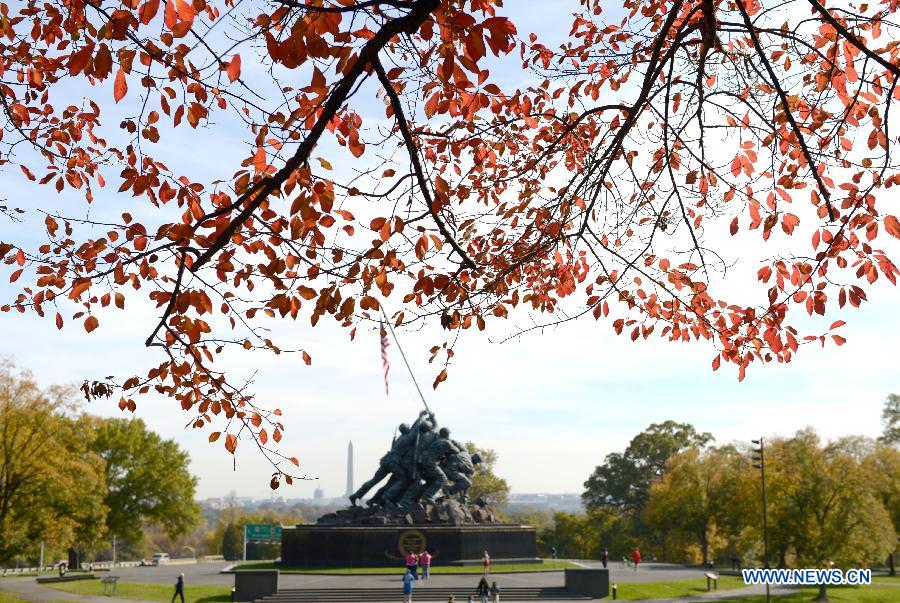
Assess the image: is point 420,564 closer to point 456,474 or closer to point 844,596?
point 456,474

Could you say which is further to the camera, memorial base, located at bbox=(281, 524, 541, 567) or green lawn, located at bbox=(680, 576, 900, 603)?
memorial base, located at bbox=(281, 524, 541, 567)

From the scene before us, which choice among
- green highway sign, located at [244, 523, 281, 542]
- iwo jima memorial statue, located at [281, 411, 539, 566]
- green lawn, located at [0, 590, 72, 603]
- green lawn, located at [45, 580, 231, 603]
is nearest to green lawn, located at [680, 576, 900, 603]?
iwo jima memorial statue, located at [281, 411, 539, 566]

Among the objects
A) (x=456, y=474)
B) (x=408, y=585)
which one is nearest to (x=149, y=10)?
(x=408, y=585)

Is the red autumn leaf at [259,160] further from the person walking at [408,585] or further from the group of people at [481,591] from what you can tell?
the person walking at [408,585]

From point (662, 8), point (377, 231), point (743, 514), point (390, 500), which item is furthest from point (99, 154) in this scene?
point (743, 514)

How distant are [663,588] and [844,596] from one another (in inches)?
255

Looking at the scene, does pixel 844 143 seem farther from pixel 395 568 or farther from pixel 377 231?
pixel 395 568

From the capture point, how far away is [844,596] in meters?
30.0

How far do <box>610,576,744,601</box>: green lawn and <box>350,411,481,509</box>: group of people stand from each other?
28.4 ft

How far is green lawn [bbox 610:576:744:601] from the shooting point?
28406mm

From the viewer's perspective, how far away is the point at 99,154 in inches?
305

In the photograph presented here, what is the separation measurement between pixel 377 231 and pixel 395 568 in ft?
93.8

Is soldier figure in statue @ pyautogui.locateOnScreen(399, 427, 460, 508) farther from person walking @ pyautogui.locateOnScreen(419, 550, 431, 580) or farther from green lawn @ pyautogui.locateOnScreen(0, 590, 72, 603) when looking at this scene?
green lawn @ pyautogui.locateOnScreen(0, 590, 72, 603)

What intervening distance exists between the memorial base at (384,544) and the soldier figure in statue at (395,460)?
2558 mm
